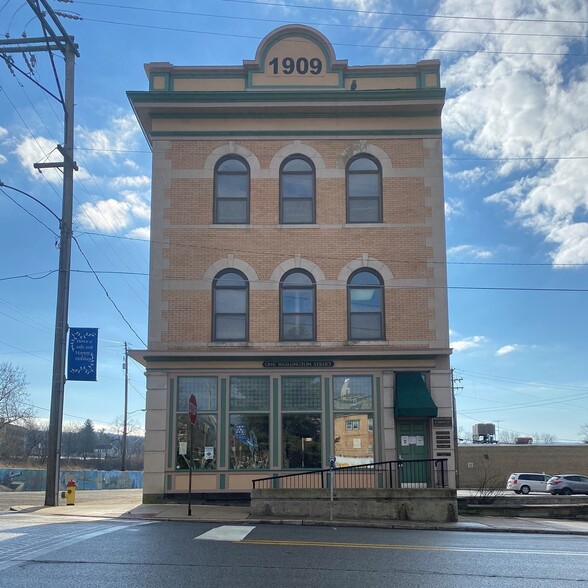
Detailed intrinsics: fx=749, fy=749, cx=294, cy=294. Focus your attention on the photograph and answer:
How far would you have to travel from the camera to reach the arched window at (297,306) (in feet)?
71.4

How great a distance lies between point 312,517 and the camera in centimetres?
1758

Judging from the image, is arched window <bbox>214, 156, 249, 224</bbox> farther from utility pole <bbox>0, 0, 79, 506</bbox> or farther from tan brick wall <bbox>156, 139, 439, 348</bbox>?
utility pole <bbox>0, 0, 79, 506</bbox>

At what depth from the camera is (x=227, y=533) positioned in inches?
525

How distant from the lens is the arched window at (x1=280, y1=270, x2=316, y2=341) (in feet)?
71.4

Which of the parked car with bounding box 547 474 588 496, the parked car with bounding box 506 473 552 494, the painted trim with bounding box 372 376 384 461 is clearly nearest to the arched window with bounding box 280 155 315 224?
the painted trim with bounding box 372 376 384 461

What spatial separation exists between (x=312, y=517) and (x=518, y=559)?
297 inches

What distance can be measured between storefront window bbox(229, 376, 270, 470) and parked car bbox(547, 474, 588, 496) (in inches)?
1225

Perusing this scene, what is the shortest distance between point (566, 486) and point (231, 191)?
33.4 metres

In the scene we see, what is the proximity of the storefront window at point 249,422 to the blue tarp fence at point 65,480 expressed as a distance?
94.9ft

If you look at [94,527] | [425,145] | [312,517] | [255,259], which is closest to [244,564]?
[94,527]

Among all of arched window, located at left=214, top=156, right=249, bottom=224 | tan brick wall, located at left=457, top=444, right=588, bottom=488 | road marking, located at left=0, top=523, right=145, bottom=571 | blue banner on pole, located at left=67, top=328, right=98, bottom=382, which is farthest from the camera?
tan brick wall, located at left=457, top=444, right=588, bottom=488

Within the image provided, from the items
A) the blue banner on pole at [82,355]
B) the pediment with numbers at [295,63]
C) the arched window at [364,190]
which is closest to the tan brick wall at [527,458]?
the arched window at [364,190]

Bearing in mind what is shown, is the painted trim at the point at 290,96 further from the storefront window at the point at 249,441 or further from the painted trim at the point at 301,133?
the storefront window at the point at 249,441

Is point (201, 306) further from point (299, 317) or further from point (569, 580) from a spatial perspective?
point (569, 580)
